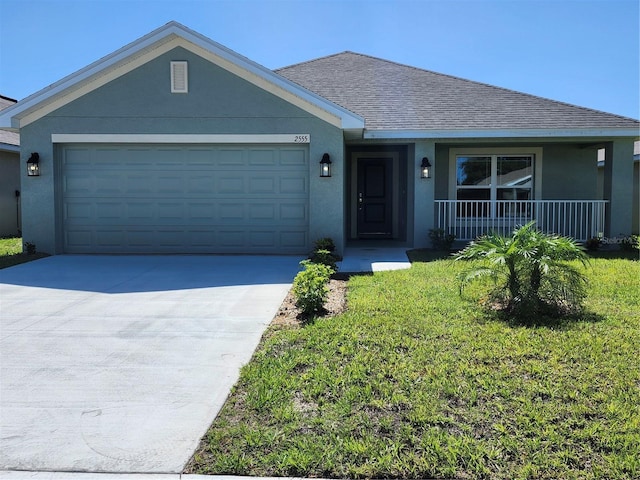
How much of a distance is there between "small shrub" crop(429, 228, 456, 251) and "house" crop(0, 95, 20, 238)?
13.5m

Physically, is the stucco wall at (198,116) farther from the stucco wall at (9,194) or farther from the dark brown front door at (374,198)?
the stucco wall at (9,194)

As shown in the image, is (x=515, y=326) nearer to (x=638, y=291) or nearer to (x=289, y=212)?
(x=638, y=291)

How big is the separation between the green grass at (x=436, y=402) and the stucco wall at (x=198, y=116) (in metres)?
5.50

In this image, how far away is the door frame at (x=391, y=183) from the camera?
13859 mm

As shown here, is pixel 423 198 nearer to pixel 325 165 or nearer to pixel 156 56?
pixel 325 165

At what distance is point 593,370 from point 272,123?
8213 millimetres

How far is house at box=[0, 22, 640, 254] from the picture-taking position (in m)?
10.6

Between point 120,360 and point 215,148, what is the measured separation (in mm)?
7119

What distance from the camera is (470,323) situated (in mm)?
5422

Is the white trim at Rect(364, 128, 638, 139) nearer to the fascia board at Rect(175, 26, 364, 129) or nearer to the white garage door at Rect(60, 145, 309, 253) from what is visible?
the fascia board at Rect(175, 26, 364, 129)

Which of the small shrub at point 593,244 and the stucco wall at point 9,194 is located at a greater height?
the stucco wall at point 9,194

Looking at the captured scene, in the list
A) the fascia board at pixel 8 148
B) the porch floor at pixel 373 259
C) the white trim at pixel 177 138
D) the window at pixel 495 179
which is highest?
the fascia board at pixel 8 148

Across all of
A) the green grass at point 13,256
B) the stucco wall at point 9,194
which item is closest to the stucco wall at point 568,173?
the green grass at point 13,256

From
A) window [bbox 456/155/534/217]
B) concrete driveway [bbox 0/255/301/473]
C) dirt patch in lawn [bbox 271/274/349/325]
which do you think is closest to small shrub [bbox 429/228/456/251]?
window [bbox 456/155/534/217]
